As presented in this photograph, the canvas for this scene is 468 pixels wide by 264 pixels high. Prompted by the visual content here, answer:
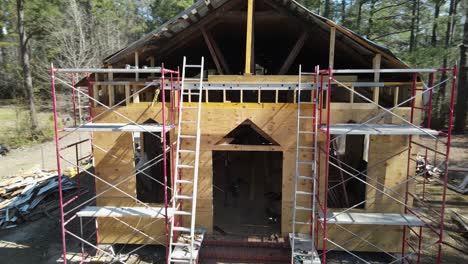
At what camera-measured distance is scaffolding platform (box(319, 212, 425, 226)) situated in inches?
249

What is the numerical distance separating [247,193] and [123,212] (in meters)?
4.92

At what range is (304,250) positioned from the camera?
6742mm

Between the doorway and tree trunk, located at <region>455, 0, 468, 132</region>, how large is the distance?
1411 cm

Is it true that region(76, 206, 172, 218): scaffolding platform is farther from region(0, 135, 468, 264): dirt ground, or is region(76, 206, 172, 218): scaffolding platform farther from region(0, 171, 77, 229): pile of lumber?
region(0, 171, 77, 229): pile of lumber

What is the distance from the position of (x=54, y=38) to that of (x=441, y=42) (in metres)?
31.3

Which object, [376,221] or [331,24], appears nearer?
[376,221]

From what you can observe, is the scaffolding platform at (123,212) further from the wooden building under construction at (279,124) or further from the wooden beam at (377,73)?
the wooden beam at (377,73)

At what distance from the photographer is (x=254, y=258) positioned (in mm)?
7098

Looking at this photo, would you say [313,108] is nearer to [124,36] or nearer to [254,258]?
[254,258]

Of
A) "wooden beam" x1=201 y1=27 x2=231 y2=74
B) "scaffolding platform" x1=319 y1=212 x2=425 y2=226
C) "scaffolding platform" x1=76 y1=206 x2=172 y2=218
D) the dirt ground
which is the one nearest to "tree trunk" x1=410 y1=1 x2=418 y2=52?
the dirt ground

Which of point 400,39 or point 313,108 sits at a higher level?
point 400,39

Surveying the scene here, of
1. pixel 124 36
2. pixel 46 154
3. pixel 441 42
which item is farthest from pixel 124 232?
pixel 124 36

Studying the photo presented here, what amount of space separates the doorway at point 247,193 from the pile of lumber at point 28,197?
5.77m

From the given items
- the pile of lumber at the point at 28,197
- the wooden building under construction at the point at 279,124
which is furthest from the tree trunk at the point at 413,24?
the pile of lumber at the point at 28,197
